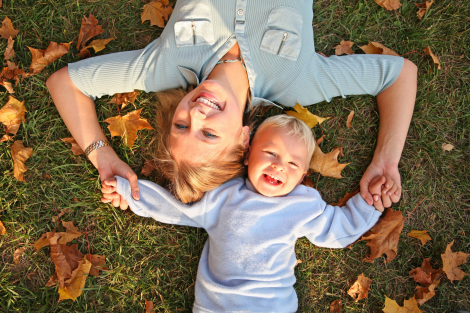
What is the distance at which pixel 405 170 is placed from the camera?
121 inches

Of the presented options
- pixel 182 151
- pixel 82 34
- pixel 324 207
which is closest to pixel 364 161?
pixel 324 207

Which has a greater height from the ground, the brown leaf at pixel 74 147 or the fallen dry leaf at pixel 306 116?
the fallen dry leaf at pixel 306 116

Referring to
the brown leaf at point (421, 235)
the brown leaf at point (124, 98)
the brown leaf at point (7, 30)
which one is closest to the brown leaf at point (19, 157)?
the brown leaf at point (124, 98)

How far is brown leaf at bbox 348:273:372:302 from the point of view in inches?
116

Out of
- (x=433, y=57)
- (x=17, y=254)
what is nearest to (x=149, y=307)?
(x=17, y=254)

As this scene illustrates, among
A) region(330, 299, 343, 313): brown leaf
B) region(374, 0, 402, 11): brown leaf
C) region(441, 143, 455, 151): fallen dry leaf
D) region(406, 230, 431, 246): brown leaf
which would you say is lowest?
region(330, 299, 343, 313): brown leaf

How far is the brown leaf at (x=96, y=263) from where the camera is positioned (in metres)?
2.94

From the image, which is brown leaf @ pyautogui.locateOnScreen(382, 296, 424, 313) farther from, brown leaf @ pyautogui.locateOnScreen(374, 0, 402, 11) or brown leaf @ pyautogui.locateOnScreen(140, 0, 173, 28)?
brown leaf @ pyautogui.locateOnScreen(140, 0, 173, 28)

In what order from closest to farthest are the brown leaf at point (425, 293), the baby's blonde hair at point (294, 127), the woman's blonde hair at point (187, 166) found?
the woman's blonde hair at point (187, 166) < the baby's blonde hair at point (294, 127) < the brown leaf at point (425, 293)

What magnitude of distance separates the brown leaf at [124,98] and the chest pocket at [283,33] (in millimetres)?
1262

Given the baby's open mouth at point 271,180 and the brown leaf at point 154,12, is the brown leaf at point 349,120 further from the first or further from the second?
the brown leaf at point 154,12

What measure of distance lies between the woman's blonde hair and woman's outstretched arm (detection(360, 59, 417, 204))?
117 centimetres

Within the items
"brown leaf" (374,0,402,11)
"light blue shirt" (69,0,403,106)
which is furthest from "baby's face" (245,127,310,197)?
"brown leaf" (374,0,402,11)

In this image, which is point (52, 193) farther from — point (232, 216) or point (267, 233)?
point (267, 233)
